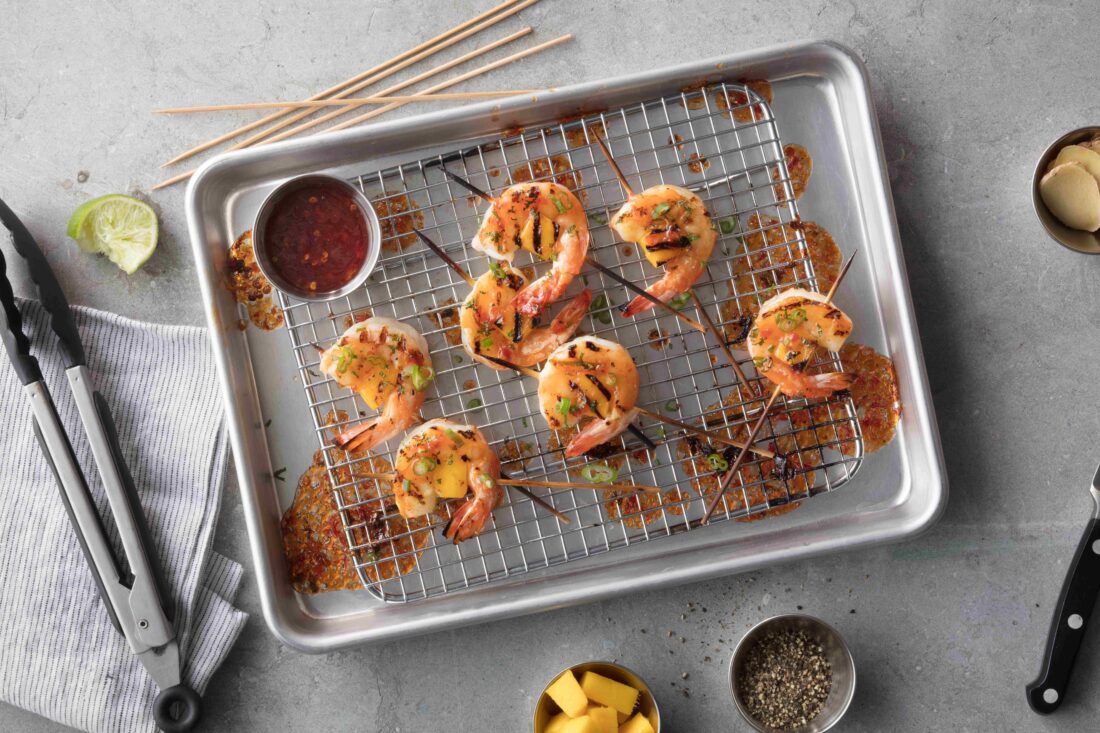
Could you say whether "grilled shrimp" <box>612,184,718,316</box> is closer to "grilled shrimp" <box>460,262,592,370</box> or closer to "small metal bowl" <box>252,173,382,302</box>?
"grilled shrimp" <box>460,262,592,370</box>

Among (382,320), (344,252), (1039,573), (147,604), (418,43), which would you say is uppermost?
(418,43)

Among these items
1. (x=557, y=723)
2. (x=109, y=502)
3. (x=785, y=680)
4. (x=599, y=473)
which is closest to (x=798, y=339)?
(x=599, y=473)

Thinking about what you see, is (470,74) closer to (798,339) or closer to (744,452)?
(798,339)

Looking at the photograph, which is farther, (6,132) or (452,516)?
(6,132)

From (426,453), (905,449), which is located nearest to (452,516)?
(426,453)

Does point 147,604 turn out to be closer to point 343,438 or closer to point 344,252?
point 343,438

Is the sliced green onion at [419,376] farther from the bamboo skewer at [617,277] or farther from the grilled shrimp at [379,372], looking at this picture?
the bamboo skewer at [617,277]

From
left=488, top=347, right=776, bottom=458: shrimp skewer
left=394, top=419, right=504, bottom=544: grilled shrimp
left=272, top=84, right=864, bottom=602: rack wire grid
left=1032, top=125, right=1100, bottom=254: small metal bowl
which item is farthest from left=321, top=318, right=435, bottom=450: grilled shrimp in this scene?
left=1032, top=125, right=1100, bottom=254: small metal bowl
